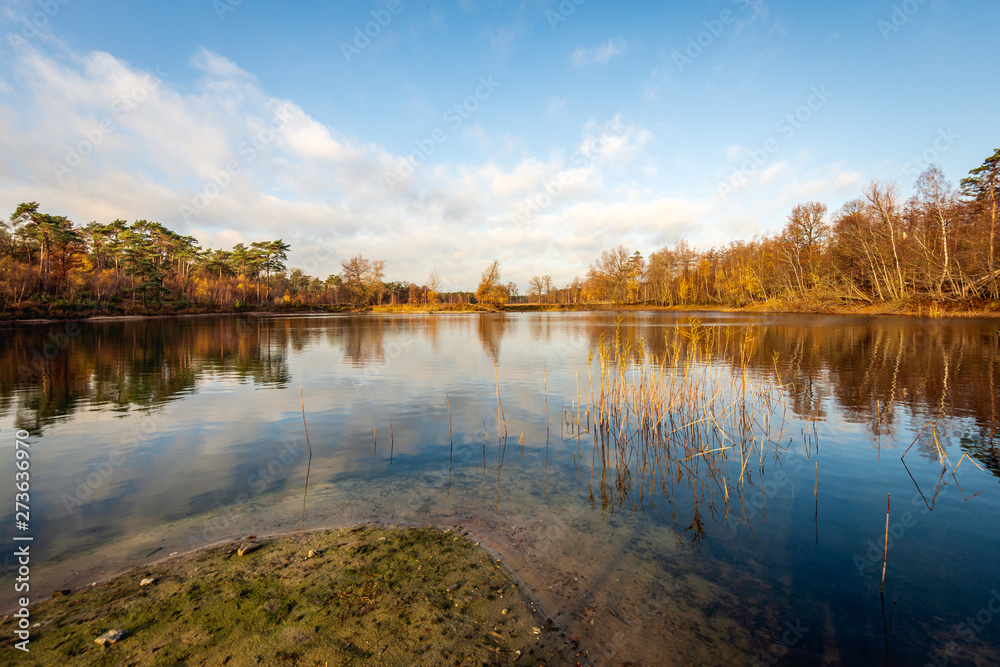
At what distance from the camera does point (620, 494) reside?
6.64m

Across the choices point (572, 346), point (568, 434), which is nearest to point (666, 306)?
point (572, 346)

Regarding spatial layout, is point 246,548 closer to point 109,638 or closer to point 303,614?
point 109,638

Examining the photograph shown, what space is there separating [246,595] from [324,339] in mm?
31478

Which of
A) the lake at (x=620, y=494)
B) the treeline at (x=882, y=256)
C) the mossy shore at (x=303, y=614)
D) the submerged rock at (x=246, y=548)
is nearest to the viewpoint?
the mossy shore at (x=303, y=614)

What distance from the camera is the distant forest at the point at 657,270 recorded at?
43875mm

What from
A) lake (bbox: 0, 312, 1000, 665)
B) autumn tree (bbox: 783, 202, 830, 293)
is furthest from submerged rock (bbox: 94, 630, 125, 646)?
autumn tree (bbox: 783, 202, 830, 293)

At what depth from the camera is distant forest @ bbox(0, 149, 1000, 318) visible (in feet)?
144

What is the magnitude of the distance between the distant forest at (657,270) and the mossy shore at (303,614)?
55652 millimetres

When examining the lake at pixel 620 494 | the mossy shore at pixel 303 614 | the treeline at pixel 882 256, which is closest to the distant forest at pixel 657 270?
the treeline at pixel 882 256

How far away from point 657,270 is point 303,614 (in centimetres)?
10639

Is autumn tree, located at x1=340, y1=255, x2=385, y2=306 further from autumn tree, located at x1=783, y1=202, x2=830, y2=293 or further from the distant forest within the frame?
autumn tree, located at x1=783, y1=202, x2=830, y2=293

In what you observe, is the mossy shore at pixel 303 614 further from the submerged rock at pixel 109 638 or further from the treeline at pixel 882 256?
the treeline at pixel 882 256

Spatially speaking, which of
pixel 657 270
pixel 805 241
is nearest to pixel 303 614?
→ pixel 805 241

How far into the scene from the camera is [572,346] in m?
27.2
